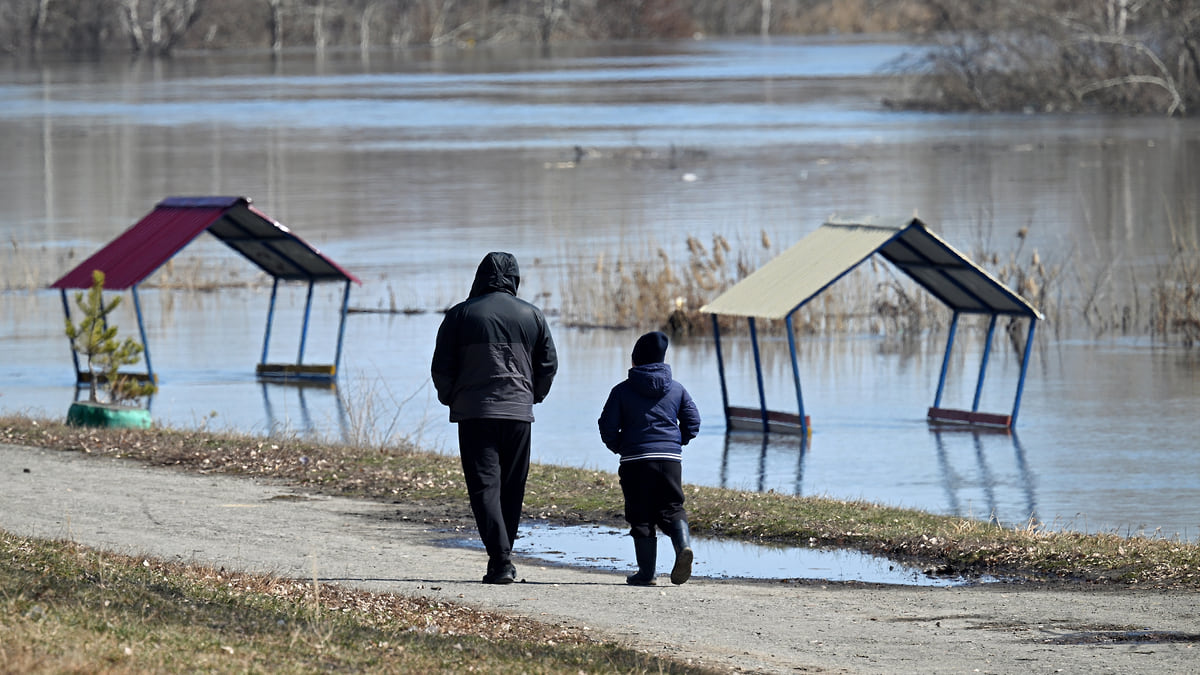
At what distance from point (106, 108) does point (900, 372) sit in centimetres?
5718

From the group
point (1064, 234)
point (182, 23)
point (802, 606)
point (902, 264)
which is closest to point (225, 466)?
point (802, 606)

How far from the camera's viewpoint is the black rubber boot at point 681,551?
9.71 metres

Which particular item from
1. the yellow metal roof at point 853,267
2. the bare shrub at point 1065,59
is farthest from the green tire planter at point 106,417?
the bare shrub at point 1065,59

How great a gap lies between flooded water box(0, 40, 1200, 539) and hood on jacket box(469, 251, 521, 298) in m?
5.61

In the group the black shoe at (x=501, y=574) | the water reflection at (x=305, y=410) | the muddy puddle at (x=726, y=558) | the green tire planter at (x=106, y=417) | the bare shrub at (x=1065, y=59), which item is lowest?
the water reflection at (x=305, y=410)

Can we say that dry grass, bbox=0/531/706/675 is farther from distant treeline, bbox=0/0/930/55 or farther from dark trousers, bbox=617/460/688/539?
distant treeline, bbox=0/0/930/55

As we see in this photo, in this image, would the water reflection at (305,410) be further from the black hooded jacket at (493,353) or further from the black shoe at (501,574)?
the black hooded jacket at (493,353)

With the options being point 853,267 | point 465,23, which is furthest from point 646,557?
point 465,23

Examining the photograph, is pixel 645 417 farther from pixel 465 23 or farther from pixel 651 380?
pixel 465 23

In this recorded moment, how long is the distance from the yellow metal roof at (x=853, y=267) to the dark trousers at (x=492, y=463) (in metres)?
8.84

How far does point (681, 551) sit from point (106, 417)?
27.4 ft

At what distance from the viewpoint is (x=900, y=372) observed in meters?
23.0

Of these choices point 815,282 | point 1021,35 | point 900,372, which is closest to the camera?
point 815,282

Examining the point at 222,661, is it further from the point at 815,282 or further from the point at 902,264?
the point at 902,264
